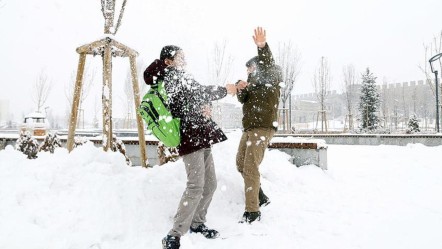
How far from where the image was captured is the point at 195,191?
281 cm

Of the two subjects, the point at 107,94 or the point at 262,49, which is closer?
the point at 262,49

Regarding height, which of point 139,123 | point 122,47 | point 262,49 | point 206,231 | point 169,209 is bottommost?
point 206,231

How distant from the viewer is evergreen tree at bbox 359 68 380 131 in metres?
25.7

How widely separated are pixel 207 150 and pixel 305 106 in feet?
227

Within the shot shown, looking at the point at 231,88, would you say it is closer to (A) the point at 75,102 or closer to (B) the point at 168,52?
(B) the point at 168,52

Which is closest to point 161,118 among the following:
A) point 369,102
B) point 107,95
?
point 107,95

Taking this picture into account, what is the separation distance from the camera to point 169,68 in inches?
115

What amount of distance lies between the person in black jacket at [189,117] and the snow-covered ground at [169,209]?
30 centimetres

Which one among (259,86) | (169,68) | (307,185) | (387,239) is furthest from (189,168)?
(307,185)

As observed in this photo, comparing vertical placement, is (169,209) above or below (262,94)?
below

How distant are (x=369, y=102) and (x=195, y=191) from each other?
2640 cm

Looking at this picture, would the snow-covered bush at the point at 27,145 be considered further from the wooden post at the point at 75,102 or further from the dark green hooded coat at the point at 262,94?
the dark green hooded coat at the point at 262,94

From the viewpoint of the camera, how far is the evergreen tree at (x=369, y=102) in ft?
84.2

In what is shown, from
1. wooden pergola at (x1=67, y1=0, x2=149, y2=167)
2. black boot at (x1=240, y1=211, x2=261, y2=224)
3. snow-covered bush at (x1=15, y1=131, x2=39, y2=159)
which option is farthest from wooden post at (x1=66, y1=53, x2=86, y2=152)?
snow-covered bush at (x1=15, y1=131, x2=39, y2=159)
